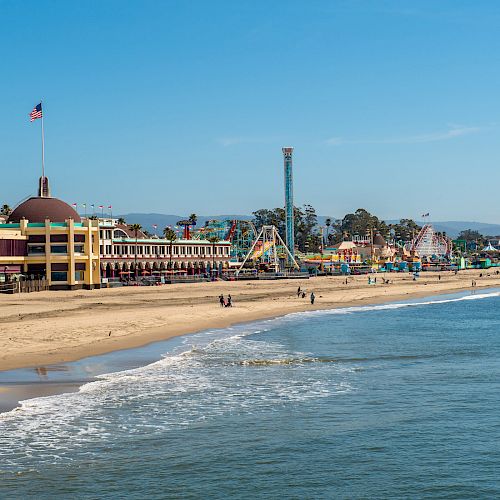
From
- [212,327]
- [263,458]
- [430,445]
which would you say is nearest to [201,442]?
[263,458]

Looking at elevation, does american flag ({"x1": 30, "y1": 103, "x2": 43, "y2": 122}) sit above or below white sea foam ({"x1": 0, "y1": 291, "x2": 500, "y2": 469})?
above

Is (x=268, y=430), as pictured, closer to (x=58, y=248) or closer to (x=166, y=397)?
(x=166, y=397)

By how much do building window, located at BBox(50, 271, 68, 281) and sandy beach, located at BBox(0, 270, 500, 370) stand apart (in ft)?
22.3

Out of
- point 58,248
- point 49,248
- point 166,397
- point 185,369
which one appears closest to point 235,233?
point 58,248

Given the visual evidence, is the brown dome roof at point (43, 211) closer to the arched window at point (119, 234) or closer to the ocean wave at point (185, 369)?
the arched window at point (119, 234)

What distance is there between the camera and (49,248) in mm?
95000

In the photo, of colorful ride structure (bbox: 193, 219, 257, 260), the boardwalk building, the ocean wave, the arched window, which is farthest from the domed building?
colorful ride structure (bbox: 193, 219, 257, 260)

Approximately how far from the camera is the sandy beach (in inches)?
1615

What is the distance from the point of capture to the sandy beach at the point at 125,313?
135 ft

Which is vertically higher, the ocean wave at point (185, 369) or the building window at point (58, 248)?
the building window at point (58, 248)

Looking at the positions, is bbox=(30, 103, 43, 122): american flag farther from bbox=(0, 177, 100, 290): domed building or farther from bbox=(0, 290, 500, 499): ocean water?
bbox=(0, 290, 500, 499): ocean water

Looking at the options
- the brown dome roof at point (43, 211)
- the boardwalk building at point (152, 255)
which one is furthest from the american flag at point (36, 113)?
the boardwalk building at point (152, 255)

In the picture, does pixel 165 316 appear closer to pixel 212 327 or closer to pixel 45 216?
pixel 212 327

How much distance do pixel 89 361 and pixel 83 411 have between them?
37.5 feet
